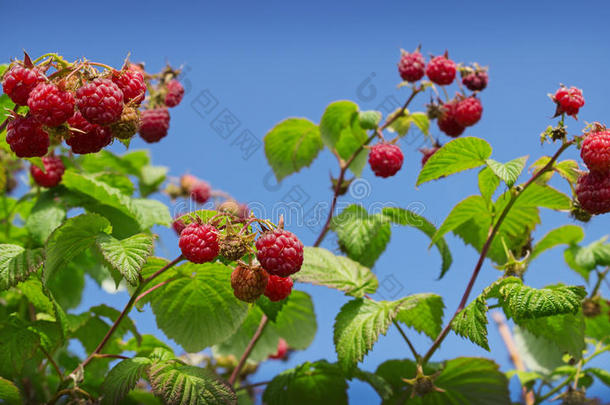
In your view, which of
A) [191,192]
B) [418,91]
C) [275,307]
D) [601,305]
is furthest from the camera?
[191,192]

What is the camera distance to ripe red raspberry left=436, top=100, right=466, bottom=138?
2.37m

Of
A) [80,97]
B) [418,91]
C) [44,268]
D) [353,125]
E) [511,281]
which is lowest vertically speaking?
[44,268]

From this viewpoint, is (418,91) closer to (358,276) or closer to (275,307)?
(358,276)

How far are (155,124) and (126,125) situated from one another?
2.54 ft

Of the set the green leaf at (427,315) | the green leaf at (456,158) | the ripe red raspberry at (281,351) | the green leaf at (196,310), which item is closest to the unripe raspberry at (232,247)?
the green leaf at (196,310)

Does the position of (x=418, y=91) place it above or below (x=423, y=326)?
above

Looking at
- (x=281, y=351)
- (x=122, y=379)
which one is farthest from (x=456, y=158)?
(x=281, y=351)

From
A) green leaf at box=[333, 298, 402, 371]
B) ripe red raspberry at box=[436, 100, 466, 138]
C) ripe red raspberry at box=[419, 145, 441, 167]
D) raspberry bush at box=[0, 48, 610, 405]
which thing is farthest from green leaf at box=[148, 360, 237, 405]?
ripe red raspberry at box=[436, 100, 466, 138]

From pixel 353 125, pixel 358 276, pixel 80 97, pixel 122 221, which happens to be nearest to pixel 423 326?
pixel 358 276

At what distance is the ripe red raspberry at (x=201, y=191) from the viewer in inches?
117

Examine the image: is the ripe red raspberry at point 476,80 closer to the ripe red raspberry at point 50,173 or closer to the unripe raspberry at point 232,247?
the unripe raspberry at point 232,247

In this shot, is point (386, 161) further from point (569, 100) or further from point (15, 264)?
point (15, 264)

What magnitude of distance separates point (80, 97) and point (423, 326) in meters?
1.23

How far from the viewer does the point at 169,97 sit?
90.8 inches
